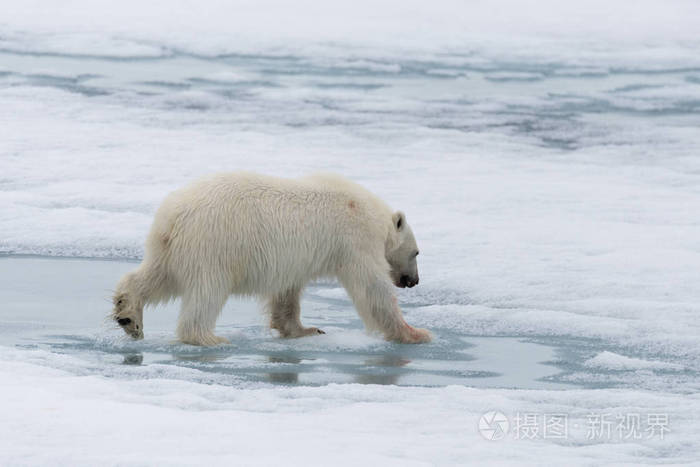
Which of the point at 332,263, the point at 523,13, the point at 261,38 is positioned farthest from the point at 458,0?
the point at 332,263

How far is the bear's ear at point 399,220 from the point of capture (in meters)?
5.71

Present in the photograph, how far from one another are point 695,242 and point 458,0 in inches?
588

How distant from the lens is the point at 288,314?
5555 mm

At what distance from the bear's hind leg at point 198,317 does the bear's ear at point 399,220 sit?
104 centimetres

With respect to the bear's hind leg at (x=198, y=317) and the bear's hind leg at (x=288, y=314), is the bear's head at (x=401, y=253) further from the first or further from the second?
the bear's hind leg at (x=198, y=317)

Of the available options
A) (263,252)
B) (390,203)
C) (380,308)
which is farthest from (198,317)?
(390,203)

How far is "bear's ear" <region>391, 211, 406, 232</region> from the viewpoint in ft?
18.7

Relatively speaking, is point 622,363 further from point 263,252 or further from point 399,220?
point 263,252

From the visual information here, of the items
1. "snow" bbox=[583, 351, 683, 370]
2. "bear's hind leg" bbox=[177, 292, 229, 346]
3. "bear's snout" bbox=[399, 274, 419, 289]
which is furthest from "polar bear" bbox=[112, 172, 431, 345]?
"snow" bbox=[583, 351, 683, 370]

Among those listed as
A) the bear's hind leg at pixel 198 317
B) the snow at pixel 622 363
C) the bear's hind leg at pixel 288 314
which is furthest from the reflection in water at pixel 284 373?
the snow at pixel 622 363

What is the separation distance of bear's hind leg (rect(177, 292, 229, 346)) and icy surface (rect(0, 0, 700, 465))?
76mm

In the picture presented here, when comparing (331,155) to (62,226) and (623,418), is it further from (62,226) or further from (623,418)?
(623,418)

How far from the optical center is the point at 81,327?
542cm

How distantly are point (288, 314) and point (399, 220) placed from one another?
0.72 metres
